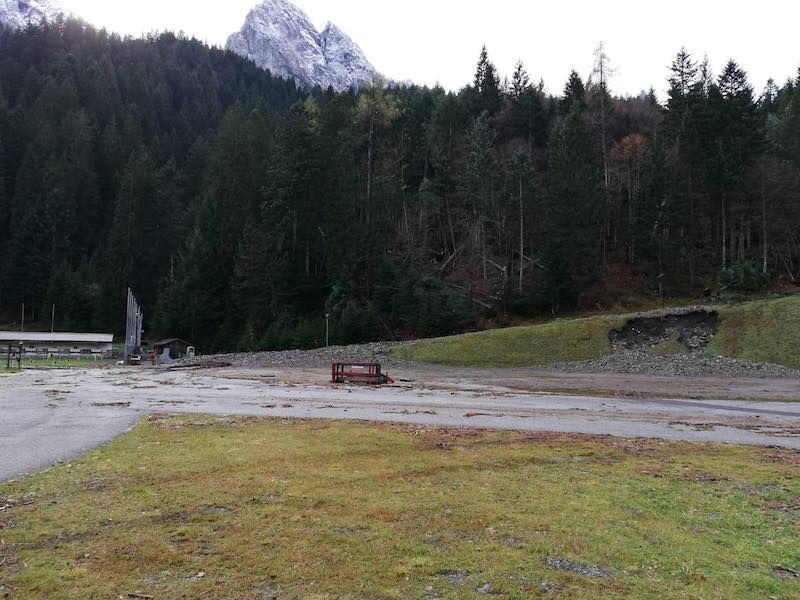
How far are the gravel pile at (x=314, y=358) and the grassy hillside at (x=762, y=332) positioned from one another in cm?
2535

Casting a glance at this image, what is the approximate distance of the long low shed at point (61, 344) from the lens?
213 ft

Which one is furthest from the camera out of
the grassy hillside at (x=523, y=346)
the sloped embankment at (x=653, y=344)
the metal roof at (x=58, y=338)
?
the metal roof at (x=58, y=338)

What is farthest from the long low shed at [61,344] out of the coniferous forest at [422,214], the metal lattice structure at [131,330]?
the coniferous forest at [422,214]

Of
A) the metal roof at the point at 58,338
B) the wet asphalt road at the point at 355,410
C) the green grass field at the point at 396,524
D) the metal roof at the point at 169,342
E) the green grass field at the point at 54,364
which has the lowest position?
the green grass field at the point at 54,364

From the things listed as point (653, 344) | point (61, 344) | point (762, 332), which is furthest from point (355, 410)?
point (61, 344)

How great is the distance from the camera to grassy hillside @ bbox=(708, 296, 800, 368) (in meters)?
36.2

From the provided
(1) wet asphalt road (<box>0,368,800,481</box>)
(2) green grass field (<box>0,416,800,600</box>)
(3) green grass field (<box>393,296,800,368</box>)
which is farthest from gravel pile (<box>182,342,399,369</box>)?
(2) green grass field (<box>0,416,800,600</box>)

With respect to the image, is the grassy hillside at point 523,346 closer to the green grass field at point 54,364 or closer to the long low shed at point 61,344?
the green grass field at point 54,364

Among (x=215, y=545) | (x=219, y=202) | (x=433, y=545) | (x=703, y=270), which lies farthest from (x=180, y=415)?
(x=219, y=202)

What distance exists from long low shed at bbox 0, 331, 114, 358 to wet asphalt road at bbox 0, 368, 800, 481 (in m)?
41.3

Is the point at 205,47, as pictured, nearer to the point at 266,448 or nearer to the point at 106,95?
the point at 106,95

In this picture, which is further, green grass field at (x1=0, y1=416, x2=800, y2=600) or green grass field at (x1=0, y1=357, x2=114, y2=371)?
green grass field at (x1=0, y1=357, x2=114, y2=371)

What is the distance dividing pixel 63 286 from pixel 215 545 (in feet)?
307

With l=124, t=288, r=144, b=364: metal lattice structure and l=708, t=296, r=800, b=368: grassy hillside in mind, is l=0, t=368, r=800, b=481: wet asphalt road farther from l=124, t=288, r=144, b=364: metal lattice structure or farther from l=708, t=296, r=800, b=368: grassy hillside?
l=124, t=288, r=144, b=364: metal lattice structure
